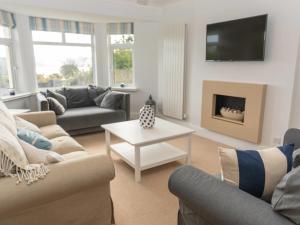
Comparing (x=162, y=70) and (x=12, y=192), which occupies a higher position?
(x=162, y=70)

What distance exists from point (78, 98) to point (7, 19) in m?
1.73

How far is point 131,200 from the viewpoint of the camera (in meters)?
2.12

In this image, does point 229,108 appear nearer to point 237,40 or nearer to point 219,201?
point 237,40

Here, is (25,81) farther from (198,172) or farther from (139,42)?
(198,172)

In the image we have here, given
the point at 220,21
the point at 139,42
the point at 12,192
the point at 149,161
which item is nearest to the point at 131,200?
the point at 149,161

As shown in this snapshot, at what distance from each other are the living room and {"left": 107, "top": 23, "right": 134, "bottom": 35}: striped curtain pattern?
0.07 feet

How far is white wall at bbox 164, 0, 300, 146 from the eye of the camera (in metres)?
2.71

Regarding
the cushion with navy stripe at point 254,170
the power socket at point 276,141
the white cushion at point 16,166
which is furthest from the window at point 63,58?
the cushion with navy stripe at point 254,170

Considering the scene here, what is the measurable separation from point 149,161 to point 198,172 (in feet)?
4.48

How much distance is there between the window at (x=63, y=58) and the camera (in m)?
4.42

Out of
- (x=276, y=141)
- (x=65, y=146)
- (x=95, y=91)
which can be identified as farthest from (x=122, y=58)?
(x=276, y=141)

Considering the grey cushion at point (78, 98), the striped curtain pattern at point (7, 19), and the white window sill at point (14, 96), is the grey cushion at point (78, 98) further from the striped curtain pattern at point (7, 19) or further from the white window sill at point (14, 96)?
the striped curtain pattern at point (7, 19)

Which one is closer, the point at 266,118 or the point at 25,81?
the point at 266,118

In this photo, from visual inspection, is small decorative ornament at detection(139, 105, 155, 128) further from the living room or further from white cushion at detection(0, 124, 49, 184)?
white cushion at detection(0, 124, 49, 184)
